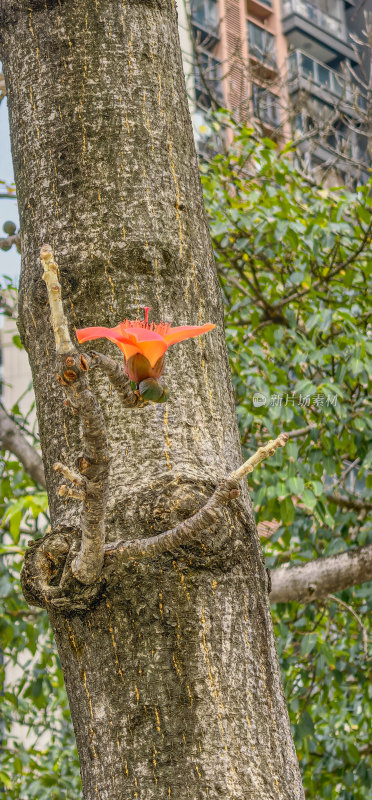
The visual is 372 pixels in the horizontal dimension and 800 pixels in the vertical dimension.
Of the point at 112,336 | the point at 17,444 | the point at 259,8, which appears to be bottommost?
the point at 112,336

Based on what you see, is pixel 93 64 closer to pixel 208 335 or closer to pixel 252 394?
pixel 208 335

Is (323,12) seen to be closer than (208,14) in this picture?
No

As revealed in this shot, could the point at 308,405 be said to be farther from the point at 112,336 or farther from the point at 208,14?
the point at 208,14

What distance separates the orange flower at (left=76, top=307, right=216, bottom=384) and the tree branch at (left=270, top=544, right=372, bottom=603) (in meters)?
1.61

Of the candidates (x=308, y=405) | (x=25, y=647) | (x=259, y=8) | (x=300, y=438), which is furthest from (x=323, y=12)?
(x=25, y=647)

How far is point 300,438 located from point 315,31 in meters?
16.9

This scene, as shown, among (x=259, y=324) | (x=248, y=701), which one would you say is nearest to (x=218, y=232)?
(x=259, y=324)

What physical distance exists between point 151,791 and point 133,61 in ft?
2.90

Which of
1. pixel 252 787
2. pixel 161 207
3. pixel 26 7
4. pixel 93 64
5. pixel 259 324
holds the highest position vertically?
pixel 259 324

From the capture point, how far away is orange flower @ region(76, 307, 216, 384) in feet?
2.67

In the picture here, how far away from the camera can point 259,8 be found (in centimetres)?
1769

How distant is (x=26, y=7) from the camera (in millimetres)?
1167

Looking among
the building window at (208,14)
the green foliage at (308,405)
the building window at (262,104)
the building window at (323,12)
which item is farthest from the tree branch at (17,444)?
the building window at (323,12)

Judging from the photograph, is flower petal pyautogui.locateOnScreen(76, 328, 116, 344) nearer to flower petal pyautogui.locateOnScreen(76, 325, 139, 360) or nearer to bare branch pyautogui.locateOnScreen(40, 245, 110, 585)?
flower petal pyautogui.locateOnScreen(76, 325, 139, 360)
